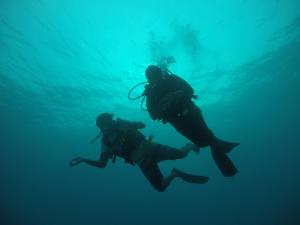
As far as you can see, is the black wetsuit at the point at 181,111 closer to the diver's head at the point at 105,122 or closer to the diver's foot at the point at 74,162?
the diver's head at the point at 105,122

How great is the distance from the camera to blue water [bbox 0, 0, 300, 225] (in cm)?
1819

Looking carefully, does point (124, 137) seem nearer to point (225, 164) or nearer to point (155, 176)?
point (155, 176)

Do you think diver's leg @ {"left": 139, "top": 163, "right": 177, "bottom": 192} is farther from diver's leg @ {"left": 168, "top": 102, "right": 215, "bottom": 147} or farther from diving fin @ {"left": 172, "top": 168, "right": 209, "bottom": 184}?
diver's leg @ {"left": 168, "top": 102, "right": 215, "bottom": 147}

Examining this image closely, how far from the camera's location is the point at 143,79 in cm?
2264

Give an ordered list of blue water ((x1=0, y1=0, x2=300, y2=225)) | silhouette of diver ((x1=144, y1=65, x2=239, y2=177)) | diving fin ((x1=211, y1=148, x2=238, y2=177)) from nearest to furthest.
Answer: silhouette of diver ((x1=144, y1=65, x2=239, y2=177))
diving fin ((x1=211, y1=148, x2=238, y2=177))
blue water ((x1=0, y1=0, x2=300, y2=225))

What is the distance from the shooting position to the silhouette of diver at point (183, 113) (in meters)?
5.41

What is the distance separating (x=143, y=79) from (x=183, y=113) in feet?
57.5

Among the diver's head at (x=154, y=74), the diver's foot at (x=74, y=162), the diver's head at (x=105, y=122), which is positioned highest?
the diver's head at (x=154, y=74)

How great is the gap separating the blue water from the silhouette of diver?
12499 mm

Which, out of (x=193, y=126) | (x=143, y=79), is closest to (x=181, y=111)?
(x=193, y=126)

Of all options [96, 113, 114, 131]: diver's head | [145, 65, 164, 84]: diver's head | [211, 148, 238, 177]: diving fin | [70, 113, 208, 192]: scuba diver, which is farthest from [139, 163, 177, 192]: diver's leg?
[145, 65, 164, 84]: diver's head

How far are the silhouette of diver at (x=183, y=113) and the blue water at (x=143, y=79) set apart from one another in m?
12.5

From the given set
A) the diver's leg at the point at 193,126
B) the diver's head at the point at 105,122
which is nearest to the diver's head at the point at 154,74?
the diver's leg at the point at 193,126

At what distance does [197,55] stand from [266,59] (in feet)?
30.1
